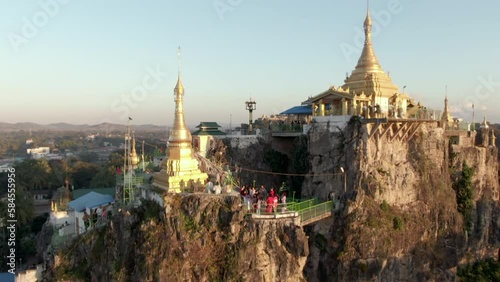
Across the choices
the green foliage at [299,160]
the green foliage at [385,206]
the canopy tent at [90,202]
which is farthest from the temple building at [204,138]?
the green foliage at [385,206]

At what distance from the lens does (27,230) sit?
44062mm

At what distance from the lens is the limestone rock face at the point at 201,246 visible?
17.7 metres

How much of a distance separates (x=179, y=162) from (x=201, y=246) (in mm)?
5018

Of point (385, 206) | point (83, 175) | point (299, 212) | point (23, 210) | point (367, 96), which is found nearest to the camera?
point (299, 212)

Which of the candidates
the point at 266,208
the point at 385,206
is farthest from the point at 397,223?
the point at 266,208

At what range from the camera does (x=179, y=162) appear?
20.9 metres

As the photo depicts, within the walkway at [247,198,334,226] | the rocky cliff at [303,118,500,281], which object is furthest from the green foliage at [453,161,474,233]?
the walkway at [247,198,334,226]

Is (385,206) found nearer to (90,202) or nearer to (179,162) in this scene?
(179,162)

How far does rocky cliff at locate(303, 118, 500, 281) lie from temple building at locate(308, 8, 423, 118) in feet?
3.95

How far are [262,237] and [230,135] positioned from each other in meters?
13.7

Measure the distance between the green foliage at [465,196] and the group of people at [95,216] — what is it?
2578 centimetres

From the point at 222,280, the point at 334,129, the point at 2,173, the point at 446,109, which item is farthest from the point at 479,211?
the point at 2,173

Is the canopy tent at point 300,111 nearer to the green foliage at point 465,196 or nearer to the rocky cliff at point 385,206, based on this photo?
the rocky cliff at point 385,206

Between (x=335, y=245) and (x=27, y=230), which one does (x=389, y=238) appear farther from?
(x=27, y=230)
